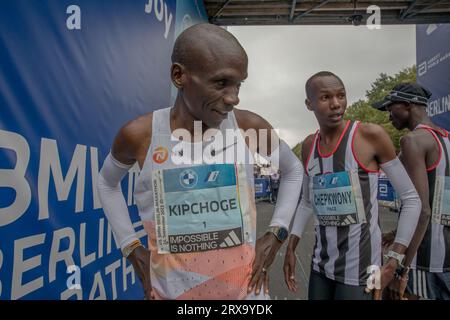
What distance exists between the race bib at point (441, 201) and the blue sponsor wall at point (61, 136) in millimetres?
2373

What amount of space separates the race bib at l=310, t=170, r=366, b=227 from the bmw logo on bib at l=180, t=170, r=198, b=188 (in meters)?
1.09

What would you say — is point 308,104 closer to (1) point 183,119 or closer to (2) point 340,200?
(2) point 340,200

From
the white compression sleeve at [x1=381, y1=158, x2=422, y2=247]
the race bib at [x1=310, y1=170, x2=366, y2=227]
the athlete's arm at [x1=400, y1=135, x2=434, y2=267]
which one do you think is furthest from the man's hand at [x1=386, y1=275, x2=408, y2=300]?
the race bib at [x1=310, y1=170, x2=366, y2=227]

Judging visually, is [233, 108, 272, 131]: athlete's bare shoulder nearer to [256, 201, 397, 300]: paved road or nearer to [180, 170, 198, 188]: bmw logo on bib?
[180, 170, 198, 188]: bmw logo on bib

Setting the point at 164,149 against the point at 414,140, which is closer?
the point at 164,149

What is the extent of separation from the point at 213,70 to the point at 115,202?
715 millimetres

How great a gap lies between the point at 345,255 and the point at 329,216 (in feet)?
0.79

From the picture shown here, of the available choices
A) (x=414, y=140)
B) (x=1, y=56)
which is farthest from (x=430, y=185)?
(x=1, y=56)

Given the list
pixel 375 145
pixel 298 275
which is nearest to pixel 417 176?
pixel 375 145

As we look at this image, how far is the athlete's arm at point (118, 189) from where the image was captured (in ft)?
4.35

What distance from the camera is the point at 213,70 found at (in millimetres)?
1159

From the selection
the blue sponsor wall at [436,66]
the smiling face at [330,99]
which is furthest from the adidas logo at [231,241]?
the blue sponsor wall at [436,66]
